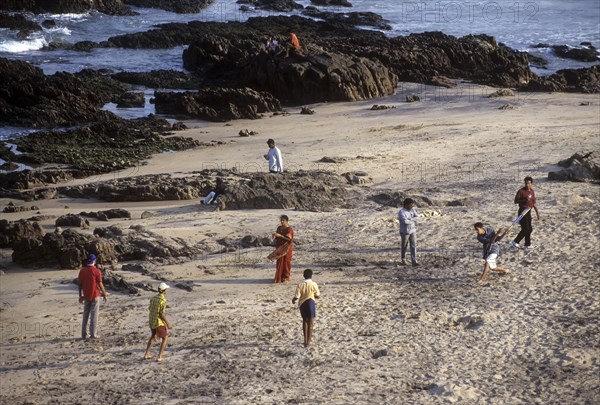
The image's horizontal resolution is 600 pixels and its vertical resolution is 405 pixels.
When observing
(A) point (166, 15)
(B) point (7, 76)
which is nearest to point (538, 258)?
(B) point (7, 76)

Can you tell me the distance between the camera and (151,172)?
81.4 ft

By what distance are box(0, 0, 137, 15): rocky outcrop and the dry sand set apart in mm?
33444

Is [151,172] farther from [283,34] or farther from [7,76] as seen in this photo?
[283,34]

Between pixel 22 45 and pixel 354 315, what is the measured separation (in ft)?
116

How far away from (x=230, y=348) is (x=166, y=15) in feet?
144

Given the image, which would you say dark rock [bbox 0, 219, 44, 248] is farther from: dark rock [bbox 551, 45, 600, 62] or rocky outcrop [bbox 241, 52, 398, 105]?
dark rock [bbox 551, 45, 600, 62]

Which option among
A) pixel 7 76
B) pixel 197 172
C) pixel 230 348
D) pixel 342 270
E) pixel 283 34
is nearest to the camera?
pixel 230 348

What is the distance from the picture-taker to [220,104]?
3250cm

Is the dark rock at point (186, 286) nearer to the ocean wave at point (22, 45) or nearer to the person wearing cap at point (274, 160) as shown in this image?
the person wearing cap at point (274, 160)

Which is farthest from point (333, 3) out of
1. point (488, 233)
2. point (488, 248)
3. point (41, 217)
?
point (488, 248)

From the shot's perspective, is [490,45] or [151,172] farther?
[490,45]

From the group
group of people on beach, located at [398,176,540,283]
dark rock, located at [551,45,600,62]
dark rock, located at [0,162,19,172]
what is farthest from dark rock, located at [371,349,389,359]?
dark rock, located at [551,45,600,62]

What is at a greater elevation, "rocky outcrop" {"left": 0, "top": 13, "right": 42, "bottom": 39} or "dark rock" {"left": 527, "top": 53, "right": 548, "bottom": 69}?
"rocky outcrop" {"left": 0, "top": 13, "right": 42, "bottom": 39}

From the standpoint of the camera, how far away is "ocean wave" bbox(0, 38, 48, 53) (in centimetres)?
4581
